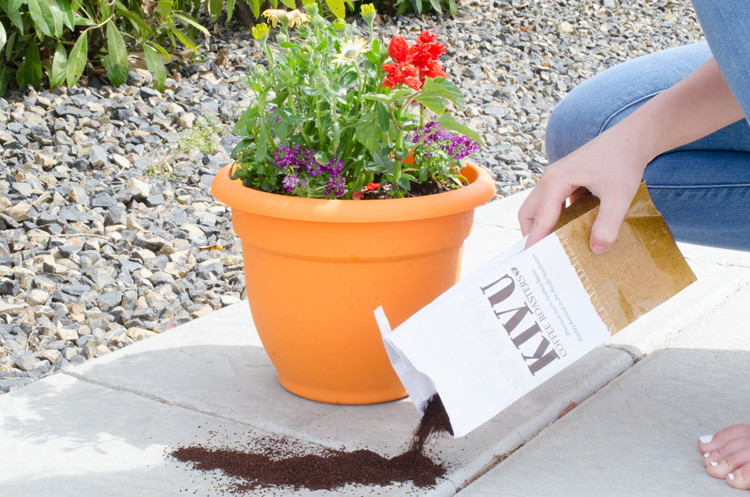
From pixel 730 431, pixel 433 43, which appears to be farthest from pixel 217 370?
pixel 730 431

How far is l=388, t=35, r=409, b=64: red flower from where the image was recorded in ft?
5.05

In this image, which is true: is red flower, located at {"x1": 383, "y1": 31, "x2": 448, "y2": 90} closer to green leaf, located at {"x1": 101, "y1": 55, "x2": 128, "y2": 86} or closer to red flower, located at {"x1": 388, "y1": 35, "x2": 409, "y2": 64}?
red flower, located at {"x1": 388, "y1": 35, "x2": 409, "y2": 64}

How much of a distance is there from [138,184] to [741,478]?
1955 millimetres

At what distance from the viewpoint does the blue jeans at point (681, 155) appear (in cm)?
177

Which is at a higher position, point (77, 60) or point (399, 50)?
point (77, 60)

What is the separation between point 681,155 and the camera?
1809 mm

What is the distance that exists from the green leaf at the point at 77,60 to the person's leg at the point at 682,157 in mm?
1998

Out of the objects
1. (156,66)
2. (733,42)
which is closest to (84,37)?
(156,66)

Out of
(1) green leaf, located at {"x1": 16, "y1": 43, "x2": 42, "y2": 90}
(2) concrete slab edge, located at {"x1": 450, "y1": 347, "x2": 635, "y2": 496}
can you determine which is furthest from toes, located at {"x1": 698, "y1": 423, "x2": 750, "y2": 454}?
(1) green leaf, located at {"x1": 16, "y1": 43, "x2": 42, "y2": 90}

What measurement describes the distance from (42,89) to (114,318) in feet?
5.19

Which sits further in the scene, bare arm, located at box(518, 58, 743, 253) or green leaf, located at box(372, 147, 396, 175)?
green leaf, located at box(372, 147, 396, 175)

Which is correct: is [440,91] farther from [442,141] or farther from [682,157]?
[682,157]

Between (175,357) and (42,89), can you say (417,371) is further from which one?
(42,89)

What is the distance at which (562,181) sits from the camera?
55.2 inches
